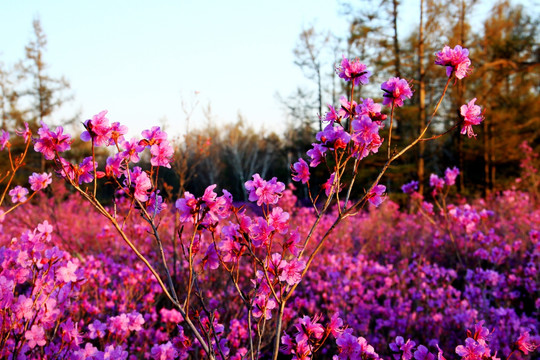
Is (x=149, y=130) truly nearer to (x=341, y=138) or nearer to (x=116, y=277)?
(x=341, y=138)

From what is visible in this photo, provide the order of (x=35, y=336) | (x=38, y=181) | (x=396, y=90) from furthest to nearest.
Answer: (x=38, y=181)
(x=35, y=336)
(x=396, y=90)

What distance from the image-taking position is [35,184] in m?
1.93

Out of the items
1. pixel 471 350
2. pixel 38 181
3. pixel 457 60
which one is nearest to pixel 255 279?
pixel 471 350

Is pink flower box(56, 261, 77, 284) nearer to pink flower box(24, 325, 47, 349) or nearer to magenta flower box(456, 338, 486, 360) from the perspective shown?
pink flower box(24, 325, 47, 349)

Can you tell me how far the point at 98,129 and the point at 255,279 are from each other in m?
0.88

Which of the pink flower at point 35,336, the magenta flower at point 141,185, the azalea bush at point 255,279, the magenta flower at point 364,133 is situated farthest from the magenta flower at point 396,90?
the pink flower at point 35,336

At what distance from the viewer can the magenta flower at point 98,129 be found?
144cm

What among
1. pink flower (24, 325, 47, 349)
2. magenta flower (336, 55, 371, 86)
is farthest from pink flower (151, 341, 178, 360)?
magenta flower (336, 55, 371, 86)

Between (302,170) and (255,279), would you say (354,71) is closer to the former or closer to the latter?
(302,170)

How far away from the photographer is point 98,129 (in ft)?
4.80

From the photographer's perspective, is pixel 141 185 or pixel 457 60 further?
pixel 457 60

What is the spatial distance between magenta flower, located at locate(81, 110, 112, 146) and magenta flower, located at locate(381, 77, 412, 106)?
1133 mm

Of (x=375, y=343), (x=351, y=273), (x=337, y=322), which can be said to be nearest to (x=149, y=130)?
(x=337, y=322)

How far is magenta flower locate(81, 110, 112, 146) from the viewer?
1.44 meters
